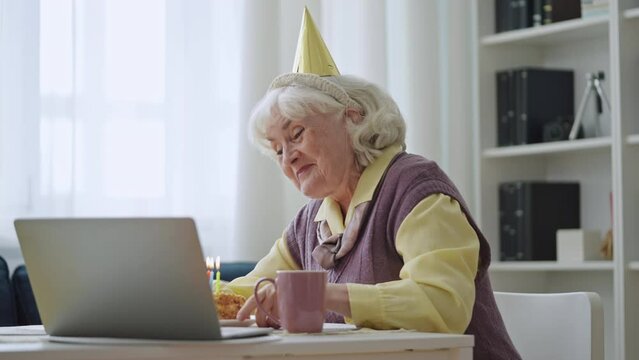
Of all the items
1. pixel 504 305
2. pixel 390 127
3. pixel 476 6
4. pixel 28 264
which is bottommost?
pixel 504 305

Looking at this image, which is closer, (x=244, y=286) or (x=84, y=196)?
(x=244, y=286)

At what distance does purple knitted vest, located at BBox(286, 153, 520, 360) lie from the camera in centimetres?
183

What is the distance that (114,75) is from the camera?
3.31 metres

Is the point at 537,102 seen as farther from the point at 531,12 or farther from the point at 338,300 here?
the point at 338,300

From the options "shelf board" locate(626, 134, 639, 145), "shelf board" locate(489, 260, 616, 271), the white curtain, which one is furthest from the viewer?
"shelf board" locate(489, 260, 616, 271)

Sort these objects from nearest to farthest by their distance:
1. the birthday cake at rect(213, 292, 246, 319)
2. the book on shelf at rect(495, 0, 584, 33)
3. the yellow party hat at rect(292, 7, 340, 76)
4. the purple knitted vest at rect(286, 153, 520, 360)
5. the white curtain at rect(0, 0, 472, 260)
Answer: the birthday cake at rect(213, 292, 246, 319)
the purple knitted vest at rect(286, 153, 520, 360)
the yellow party hat at rect(292, 7, 340, 76)
the white curtain at rect(0, 0, 472, 260)
the book on shelf at rect(495, 0, 584, 33)

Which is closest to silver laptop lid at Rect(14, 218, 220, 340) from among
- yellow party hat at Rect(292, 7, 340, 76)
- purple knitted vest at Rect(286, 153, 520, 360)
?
purple knitted vest at Rect(286, 153, 520, 360)

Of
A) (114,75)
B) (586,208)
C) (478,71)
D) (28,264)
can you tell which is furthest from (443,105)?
(28,264)

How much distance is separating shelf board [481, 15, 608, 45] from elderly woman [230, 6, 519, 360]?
179 cm

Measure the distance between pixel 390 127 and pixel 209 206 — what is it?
4.87ft

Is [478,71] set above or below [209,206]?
above

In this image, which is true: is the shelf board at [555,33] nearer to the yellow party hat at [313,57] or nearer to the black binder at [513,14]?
the black binder at [513,14]

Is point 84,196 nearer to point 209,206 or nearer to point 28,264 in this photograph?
point 209,206

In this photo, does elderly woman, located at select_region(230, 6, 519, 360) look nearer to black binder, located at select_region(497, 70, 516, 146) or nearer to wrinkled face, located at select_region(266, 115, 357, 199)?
wrinkled face, located at select_region(266, 115, 357, 199)
